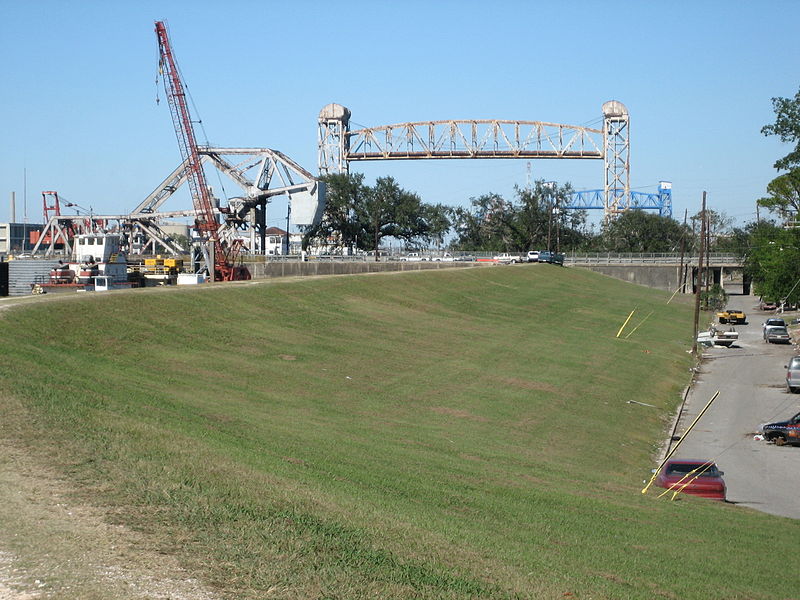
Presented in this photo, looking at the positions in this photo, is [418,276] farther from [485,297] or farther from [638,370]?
[638,370]

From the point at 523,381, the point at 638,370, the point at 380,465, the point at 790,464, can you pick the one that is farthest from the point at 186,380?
the point at 638,370

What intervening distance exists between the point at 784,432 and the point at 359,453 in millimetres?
19235

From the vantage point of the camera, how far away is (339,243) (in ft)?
507

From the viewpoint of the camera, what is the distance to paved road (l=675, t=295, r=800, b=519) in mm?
26234

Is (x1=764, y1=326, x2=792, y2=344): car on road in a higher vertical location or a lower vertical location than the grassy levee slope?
lower

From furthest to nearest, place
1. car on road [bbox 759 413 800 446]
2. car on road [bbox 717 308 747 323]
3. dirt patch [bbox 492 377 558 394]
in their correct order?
car on road [bbox 717 308 747 323]
dirt patch [bbox 492 377 558 394]
car on road [bbox 759 413 800 446]

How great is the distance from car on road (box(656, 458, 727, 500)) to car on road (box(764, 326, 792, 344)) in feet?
160

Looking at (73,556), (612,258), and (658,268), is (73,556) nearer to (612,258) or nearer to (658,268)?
(658,268)

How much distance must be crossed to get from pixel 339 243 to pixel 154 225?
39.3 m

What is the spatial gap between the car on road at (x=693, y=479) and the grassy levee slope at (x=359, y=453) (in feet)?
3.01

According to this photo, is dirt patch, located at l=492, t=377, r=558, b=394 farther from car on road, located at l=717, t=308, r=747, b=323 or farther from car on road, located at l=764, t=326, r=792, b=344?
car on road, located at l=717, t=308, r=747, b=323

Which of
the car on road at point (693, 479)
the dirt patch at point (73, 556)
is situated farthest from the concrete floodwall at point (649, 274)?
the dirt patch at point (73, 556)

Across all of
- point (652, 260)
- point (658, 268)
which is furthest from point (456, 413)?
point (652, 260)

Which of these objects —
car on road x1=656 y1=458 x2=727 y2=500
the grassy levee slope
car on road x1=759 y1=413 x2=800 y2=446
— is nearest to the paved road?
car on road x1=759 y1=413 x2=800 y2=446
